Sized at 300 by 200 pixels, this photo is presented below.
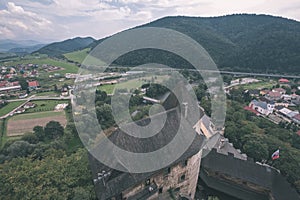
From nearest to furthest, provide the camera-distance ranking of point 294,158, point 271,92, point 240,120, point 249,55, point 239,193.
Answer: point 239,193 → point 294,158 → point 240,120 → point 271,92 → point 249,55

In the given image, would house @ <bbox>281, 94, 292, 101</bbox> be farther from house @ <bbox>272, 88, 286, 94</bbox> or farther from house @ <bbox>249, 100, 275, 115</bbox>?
house @ <bbox>249, 100, 275, 115</bbox>

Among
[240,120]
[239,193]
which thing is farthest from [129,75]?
[239,193]

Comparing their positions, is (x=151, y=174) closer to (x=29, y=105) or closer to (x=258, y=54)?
(x=29, y=105)

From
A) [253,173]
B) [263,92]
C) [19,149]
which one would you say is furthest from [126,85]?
[253,173]

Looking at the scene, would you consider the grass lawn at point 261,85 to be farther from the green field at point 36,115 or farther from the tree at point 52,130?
the tree at point 52,130

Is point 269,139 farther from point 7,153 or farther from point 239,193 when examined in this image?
point 7,153
